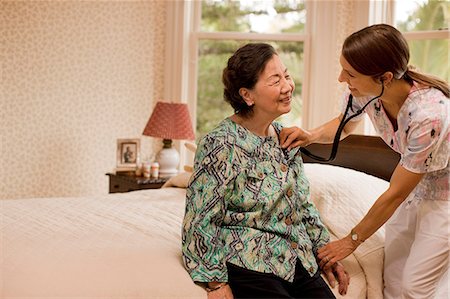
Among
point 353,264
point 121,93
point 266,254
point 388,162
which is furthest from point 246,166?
point 121,93

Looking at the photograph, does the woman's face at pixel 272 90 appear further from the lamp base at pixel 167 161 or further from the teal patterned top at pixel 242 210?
the lamp base at pixel 167 161

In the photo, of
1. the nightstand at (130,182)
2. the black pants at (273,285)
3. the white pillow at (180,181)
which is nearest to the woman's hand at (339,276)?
the black pants at (273,285)

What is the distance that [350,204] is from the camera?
2732 mm

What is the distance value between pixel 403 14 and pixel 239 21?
117 centimetres

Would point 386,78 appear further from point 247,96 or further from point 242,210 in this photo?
point 242,210

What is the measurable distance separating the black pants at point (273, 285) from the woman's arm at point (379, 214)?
0.12 meters

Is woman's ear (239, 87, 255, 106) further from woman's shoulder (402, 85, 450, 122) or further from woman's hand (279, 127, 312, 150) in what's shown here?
woman's shoulder (402, 85, 450, 122)

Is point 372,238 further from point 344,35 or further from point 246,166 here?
point 344,35

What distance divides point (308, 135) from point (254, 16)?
2663 millimetres

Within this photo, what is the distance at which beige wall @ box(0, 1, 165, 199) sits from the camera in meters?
4.48

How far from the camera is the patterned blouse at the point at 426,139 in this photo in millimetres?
2107

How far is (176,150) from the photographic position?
4926 millimetres

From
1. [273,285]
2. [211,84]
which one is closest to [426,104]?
[273,285]

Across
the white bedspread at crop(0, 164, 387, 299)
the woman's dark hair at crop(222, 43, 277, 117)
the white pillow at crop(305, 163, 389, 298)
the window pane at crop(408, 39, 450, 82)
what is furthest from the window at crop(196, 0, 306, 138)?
the woman's dark hair at crop(222, 43, 277, 117)
